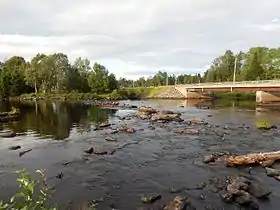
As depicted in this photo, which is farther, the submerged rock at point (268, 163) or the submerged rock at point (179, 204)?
the submerged rock at point (268, 163)

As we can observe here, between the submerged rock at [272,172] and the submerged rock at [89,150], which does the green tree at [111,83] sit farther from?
the submerged rock at [272,172]

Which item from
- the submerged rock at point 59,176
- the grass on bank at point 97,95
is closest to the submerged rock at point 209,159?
the submerged rock at point 59,176

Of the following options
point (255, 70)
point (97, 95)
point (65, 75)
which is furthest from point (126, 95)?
point (255, 70)

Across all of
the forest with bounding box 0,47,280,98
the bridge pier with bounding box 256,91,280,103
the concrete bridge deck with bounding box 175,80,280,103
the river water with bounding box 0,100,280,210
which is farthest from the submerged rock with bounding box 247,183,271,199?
the forest with bounding box 0,47,280,98

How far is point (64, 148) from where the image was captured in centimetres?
2883

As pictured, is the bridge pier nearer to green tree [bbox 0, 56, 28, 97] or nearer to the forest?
the forest

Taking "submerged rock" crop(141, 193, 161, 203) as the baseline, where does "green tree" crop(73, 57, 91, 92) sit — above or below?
above

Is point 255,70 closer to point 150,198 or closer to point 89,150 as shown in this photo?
point 89,150

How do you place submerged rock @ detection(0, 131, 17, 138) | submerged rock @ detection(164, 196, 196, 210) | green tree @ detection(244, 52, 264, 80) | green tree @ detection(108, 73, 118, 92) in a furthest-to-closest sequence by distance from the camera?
green tree @ detection(108, 73, 118, 92) → green tree @ detection(244, 52, 264, 80) → submerged rock @ detection(0, 131, 17, 138) → submerged rock @ detection(164, 196, 196, 210)

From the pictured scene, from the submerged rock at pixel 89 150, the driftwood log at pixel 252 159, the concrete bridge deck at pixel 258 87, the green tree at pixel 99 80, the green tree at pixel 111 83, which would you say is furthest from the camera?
the green tree at pixel 111 83

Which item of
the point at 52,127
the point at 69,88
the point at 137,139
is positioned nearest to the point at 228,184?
the point at 137,139

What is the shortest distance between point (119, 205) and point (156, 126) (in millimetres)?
26872

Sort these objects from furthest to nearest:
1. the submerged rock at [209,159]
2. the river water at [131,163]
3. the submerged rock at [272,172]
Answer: the submerged rock at [209,159] < the submerged rock at [272,172] < the river water at [131,163]

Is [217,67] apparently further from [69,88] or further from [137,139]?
[137,139]
